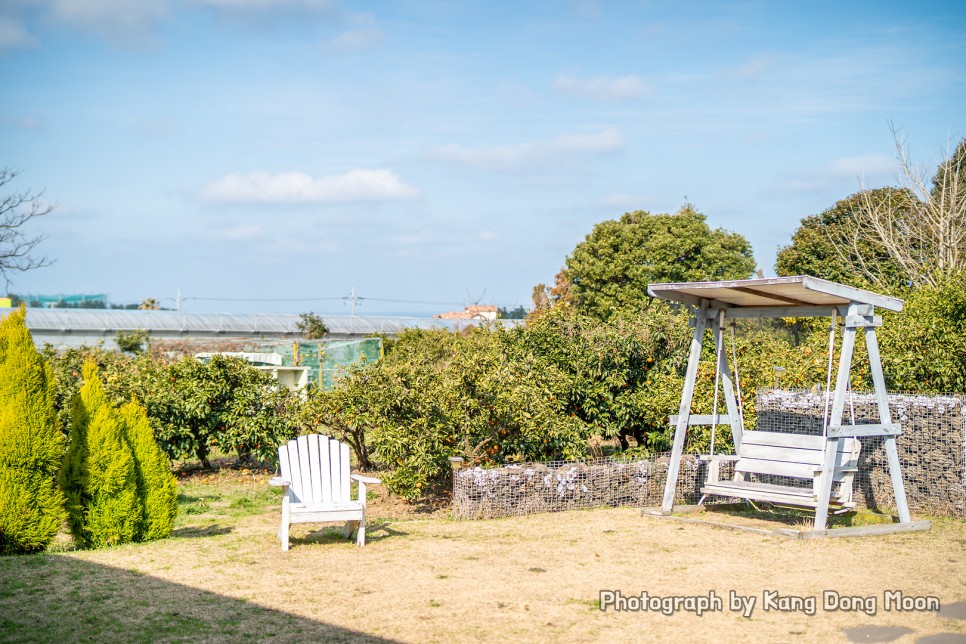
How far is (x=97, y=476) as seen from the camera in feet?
22.6

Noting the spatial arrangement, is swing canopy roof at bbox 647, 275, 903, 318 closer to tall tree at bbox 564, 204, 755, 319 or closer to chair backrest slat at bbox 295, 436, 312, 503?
chair backrest slat at bbox 295, 436, 312, 503

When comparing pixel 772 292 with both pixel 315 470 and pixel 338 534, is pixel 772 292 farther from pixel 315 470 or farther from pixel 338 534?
pixel 338 534

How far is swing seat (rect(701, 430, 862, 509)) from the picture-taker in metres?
7.57

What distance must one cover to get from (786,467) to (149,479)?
5533 mm

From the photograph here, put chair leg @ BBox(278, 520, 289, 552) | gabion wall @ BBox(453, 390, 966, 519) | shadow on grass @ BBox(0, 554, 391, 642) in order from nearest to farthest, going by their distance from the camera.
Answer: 1. shadow on grass @ BBox(0, 554, 391, 642)
2. chair leg @ BBox(278, 520, 289, 552)
3. gabion wall @ BBox(453, 390, 966, 519)

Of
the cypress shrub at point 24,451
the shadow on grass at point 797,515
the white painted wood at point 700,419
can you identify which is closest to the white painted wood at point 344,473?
the cypress shrub at point 24,451

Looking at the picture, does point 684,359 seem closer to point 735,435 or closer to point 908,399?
point 735,435

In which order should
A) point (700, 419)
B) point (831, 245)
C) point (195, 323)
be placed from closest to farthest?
point (700, 419) < point (831, 245) < point (195, 323)

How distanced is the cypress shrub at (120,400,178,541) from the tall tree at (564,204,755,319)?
19868mm

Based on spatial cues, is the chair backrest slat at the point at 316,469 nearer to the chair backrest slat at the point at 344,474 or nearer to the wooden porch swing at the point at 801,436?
the chair backrest slat at the point at 344,474

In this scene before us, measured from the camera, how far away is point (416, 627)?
5039 millimetres

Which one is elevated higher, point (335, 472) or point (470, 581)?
point (335, 472)

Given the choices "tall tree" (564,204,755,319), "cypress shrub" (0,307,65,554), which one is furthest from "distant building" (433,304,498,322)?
"cypress shrub" (0,307,65,554)

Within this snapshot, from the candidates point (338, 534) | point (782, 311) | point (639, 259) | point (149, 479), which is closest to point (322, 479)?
point (338, 534)
